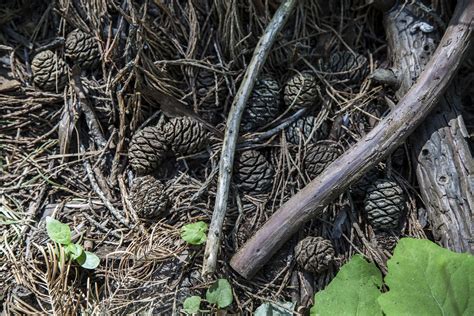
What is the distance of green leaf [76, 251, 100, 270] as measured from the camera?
2818 millimetres

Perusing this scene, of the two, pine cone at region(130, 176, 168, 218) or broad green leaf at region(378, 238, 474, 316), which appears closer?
broad green leaf at region(378, 238, 474, 316)

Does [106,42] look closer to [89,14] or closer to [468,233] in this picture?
[89,14]

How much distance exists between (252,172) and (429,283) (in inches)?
44.4

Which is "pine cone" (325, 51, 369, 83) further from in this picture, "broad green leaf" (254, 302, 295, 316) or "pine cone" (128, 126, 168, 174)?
"broad green leaf" (254, 302, 295, 316)

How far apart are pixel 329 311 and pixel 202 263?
743mm

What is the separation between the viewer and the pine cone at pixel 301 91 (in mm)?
3072

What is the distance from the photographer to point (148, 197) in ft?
9.48

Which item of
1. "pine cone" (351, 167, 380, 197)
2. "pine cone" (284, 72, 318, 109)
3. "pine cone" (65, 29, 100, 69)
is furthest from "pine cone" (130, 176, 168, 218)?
"pine cone" (351, 167, 380, 197)

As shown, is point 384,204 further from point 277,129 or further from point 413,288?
point 277,129

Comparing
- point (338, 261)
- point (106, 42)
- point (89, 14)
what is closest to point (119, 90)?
point (106, 42)

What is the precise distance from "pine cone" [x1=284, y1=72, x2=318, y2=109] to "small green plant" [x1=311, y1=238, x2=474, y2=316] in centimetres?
101

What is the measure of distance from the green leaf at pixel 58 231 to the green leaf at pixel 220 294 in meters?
0.84

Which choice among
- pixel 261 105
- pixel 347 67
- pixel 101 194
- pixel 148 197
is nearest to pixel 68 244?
pixel 101 194

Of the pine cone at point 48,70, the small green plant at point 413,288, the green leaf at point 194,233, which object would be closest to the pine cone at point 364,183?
the small green plant at point 413,288
